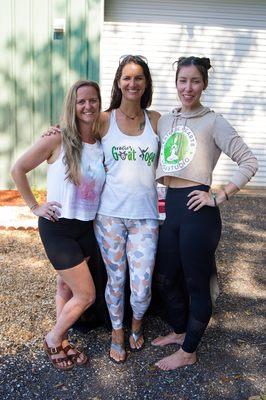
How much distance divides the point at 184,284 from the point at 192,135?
1.02m

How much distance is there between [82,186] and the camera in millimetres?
2711

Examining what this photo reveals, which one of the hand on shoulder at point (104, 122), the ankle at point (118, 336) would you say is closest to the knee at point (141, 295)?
the ankle at point (118, 336)

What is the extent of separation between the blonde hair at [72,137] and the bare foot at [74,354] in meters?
1.14

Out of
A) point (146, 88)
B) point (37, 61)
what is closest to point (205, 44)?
point (37, 61)

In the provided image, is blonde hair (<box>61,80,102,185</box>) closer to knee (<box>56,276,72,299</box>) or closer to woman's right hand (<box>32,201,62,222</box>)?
woman's right hand (<box>32,201,62,222</box>)

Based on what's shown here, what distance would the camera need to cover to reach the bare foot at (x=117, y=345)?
3.05 m

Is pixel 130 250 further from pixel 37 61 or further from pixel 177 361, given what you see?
pixel 37 61

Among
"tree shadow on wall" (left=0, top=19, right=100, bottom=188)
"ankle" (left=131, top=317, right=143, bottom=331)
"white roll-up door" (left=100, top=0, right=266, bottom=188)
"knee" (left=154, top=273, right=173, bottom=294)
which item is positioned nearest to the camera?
"knee" (left=154, top=273, right=173, bottom=294)

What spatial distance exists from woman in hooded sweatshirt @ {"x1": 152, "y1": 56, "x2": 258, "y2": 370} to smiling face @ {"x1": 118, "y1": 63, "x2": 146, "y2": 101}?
0.79ft

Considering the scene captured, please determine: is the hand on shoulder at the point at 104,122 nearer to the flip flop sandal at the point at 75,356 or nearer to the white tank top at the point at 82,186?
the white tank top at the point at 82,186

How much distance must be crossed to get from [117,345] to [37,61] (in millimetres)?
5441

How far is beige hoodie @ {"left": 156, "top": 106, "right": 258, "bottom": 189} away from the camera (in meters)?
2.60

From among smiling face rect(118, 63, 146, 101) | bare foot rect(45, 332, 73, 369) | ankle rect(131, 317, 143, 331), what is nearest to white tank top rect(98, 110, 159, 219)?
smiling face rect(118, 63, 146, 101)

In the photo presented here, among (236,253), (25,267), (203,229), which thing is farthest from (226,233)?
(203,229)
